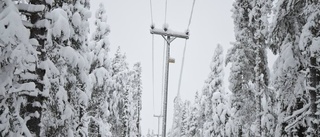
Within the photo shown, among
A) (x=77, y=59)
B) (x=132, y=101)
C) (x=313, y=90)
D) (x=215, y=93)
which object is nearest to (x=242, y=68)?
(x=215, y=93)

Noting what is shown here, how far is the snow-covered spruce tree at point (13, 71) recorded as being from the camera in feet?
20.6

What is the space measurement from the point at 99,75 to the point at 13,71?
13.1 meters

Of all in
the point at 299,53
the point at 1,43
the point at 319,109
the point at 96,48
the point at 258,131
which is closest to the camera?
the point at 1,43

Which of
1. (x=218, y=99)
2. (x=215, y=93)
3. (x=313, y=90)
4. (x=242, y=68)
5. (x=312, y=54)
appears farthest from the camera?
(x=215, y=93)

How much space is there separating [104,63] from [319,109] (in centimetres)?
1559

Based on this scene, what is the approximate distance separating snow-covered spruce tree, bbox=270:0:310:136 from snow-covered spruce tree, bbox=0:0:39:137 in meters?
8.76

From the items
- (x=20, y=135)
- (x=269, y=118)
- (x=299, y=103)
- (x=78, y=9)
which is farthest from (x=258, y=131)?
(x=20, y=135)

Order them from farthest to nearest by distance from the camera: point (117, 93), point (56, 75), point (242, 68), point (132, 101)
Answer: point (132, 101), point (117, 93), point (242, 68), point (56, 75)

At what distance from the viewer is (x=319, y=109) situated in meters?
9.19

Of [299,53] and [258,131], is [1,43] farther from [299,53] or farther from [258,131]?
[258,131]

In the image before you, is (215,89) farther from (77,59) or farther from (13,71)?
(13,71)

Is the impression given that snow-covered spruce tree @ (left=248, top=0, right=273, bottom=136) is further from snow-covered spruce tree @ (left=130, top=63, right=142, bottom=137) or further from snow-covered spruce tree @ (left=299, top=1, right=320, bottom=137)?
snow-covered spruce tree @ (left=130, top=63, right=142, bottom=137)

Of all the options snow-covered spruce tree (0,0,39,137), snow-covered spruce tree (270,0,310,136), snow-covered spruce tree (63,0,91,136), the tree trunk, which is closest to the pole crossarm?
snow-covered spruce tree (63,0,91,136)

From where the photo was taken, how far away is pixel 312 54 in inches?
321
